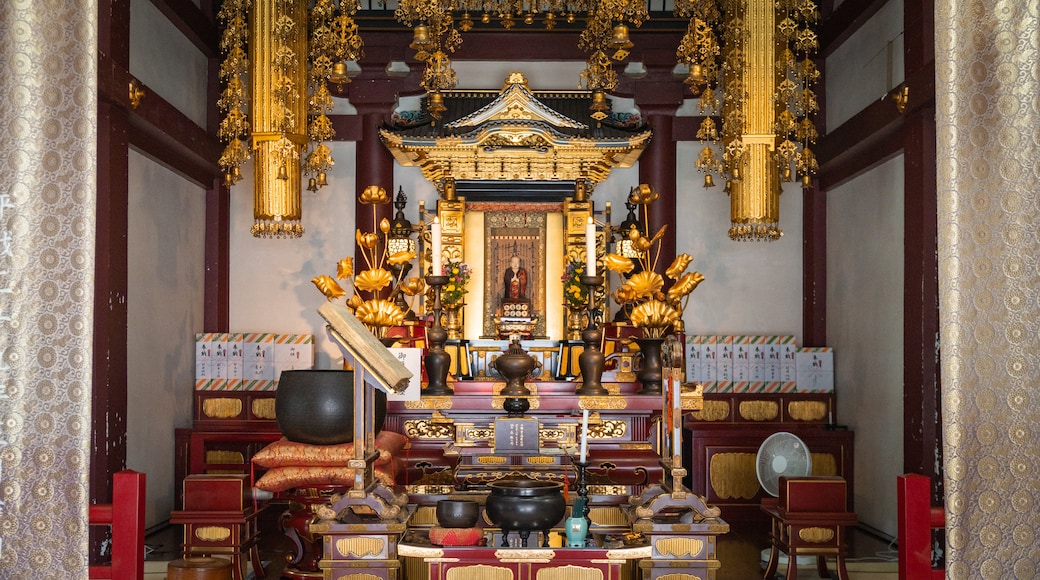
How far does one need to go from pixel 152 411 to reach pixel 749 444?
3.39 meters

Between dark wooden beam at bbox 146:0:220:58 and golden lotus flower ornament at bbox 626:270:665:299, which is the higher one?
dark wooden beam at bbox 146:0:220:58

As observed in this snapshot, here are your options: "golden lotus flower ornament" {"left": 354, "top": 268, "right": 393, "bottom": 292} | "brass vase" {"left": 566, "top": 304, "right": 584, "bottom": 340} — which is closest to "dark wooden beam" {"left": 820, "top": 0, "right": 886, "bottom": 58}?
"brass vase" {"left": 566, "top": 304, "right": 584, "bottom": 340}

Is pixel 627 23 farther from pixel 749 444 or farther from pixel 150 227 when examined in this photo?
pixel 150 227

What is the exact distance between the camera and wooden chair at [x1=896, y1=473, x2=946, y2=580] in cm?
245

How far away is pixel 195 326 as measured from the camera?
6320 mm

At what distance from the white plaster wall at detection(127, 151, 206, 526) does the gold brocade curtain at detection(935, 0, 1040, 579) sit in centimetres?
401

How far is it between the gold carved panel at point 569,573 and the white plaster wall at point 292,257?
4156 millimetres

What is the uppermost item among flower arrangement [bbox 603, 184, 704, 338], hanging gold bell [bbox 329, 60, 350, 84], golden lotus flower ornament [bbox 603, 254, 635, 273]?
hanging gold bell [bbox 329, 60, 350, 84]

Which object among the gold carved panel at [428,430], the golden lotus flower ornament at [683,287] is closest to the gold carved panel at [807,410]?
the golden lotus flower ornament at [683,287]

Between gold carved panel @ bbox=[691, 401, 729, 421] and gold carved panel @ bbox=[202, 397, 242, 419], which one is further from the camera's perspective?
gold carved panel @ bbox=[691, 401, 729, 421]

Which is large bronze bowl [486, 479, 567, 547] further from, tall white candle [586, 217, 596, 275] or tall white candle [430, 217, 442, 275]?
tall white candle [430, 217, 442, 275]

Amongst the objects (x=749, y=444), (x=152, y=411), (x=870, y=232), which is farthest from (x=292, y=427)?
(x=870, y=232)

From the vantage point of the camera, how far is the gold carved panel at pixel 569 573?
2689 millimetres

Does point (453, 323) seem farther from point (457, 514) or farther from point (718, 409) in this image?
point (457, 514)
